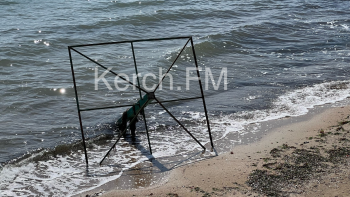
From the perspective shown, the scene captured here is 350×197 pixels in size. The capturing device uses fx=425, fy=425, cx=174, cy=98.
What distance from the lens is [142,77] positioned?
1207cm

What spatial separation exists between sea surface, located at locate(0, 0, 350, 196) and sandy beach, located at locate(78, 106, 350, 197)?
0.58 metres

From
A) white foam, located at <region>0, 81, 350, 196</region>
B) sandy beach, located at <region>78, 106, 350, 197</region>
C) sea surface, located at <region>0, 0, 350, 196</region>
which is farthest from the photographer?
sea surface, located at <region>0, 0, 350, 196</region>

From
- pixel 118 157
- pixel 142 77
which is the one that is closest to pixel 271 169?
pixel 118 157

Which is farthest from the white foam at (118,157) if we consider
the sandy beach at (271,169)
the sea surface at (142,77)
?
the sandy beach at (271,169)

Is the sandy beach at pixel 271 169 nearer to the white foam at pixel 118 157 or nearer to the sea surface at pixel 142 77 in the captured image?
the sea surface at pixel 142 77

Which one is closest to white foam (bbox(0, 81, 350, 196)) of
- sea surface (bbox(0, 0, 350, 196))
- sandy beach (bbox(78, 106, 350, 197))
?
sea surface (bbox(0, 0, 350, 196))

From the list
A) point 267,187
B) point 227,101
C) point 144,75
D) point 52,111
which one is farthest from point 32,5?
point 267,187

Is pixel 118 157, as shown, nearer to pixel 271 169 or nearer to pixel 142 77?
pixel 271 169

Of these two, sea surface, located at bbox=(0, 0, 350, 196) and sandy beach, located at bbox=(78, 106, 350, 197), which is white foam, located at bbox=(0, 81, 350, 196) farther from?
sandy beach, located at bbox=(78, 106, 350, 197)

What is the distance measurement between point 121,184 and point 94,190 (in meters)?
0.39

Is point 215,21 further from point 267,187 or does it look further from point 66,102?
point 267,187

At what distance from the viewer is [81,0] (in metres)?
22.0

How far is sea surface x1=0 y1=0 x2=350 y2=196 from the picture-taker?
291 inches

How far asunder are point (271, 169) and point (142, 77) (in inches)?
261
